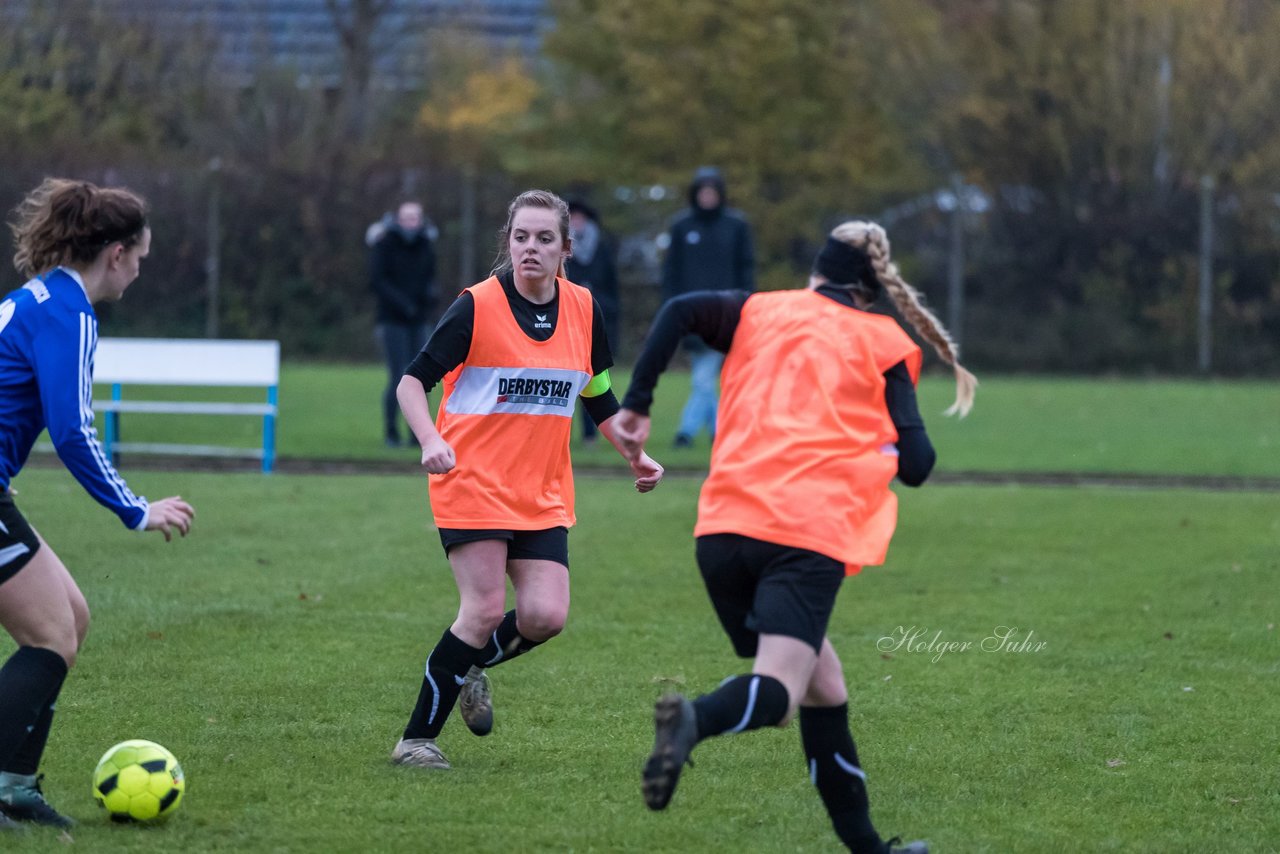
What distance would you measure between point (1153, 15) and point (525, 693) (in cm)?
2363

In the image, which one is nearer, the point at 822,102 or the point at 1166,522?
the point at 1166,522

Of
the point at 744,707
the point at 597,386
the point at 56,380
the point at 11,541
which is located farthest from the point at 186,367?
the point at 744,707

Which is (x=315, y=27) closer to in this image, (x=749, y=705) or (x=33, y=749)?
(x=33, y=749)

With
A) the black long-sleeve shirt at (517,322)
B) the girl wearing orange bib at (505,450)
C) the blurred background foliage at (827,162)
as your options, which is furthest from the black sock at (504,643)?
the blurred background foliage at (827,162)

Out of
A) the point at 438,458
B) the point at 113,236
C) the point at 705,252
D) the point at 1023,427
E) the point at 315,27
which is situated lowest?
the point at 1023,427

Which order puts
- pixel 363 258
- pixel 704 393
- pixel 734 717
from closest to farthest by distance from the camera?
1. pixel 734 717
2. pixel 704 393
3. pixel 363 258

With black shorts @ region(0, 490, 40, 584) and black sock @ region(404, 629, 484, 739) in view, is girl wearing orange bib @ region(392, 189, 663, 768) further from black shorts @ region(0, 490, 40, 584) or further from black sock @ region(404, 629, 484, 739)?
black shorts @ region(0, 490, 40, 584)

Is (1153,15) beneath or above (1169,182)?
above

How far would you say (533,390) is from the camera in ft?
17.8

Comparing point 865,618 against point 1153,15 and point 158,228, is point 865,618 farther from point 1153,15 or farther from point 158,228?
point 1153,15

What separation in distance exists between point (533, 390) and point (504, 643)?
85cm

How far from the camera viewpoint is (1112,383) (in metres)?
23.9

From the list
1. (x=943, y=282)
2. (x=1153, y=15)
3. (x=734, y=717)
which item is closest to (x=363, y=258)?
(x=943, y=282)

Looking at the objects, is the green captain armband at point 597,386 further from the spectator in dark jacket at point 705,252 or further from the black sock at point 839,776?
the spectator in dark jacket at point 705,252
